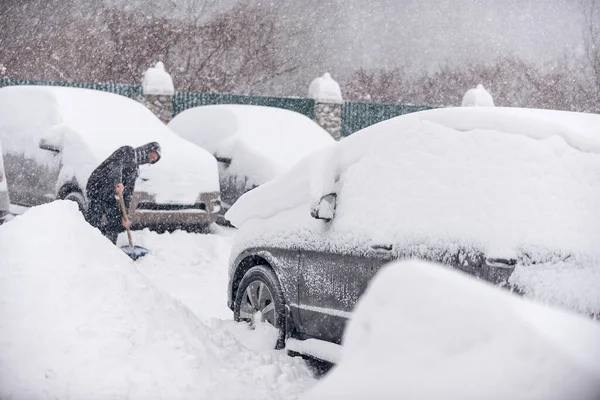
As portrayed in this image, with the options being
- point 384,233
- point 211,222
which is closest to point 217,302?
point 211,222

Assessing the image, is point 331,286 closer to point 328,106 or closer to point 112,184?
point 112,184

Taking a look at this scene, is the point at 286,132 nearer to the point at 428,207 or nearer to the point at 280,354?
the point at 280,354

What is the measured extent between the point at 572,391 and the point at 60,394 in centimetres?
285

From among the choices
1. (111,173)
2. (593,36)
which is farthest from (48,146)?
(593,36)

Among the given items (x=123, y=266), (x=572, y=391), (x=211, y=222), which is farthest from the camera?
(x=211, y=222)

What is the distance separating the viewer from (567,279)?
3.73 m

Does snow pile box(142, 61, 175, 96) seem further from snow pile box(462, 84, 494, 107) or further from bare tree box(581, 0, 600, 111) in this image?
bare tree box(581, 0, 600, 111)

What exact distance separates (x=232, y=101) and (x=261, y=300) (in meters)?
16.6

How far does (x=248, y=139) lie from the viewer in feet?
39.5

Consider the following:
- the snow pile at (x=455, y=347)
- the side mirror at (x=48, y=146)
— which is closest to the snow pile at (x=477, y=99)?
the side mirror at (x=48, y=146)

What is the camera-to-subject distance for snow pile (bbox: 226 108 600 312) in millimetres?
3824

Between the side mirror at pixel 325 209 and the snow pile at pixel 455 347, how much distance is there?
2.83 m

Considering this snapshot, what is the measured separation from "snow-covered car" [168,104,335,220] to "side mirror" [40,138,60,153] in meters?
2.72

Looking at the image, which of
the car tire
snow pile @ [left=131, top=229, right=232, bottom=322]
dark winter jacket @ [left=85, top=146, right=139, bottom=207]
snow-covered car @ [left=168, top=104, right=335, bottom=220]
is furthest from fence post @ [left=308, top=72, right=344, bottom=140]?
dark winter jacket @ [left=85, top=146, right=139, bottom=207]
